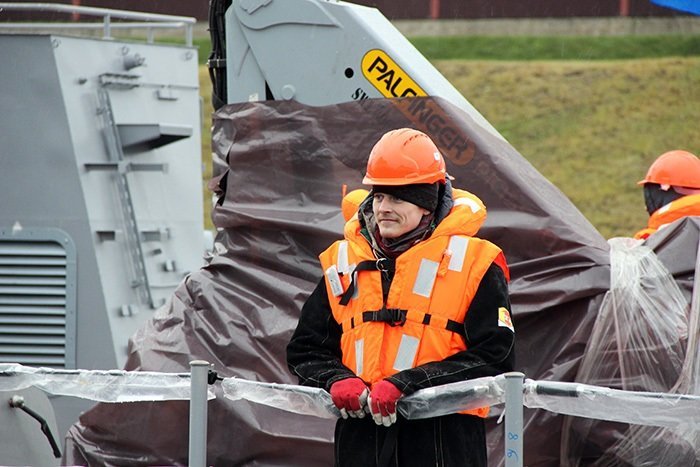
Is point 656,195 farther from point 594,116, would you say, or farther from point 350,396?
point 594,116

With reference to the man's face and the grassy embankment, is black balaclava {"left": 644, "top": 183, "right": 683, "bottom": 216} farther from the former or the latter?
the grassy embankment

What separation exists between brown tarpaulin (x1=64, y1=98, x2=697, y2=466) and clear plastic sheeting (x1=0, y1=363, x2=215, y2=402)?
0.91m

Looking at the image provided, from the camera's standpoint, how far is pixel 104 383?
4355 mm

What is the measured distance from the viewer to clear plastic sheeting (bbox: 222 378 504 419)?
3.66 metres

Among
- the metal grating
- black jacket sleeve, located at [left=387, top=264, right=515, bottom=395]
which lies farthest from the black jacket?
the metal grating

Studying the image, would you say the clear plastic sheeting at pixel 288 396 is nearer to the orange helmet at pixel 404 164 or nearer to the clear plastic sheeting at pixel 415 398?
the clear plastic sheeting at pixel 415 398

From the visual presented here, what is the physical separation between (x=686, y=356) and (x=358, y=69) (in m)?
2.10

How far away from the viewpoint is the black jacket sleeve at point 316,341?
13.2 feet

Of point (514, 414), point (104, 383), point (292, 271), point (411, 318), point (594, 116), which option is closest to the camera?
point (514, 414)

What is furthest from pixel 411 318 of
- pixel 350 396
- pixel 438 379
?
pixel 350 396

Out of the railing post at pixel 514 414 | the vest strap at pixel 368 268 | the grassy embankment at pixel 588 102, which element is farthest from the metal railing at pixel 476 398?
the grassy embankment at pixel 588 102

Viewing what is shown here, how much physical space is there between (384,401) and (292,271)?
215 centimetres

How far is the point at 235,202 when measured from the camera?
5.99 metres

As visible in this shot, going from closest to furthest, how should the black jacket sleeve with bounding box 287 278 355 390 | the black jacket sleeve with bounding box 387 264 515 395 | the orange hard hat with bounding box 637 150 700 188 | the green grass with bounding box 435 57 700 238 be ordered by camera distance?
the black jacket sleeve with bounding box 387 264 515 395 < the black jacket sleeve with bounding box 287 278 355 390 < the orange hard hat with bounding box 637 150 700 188 < the green grass with bounding box 435 57 700 238
